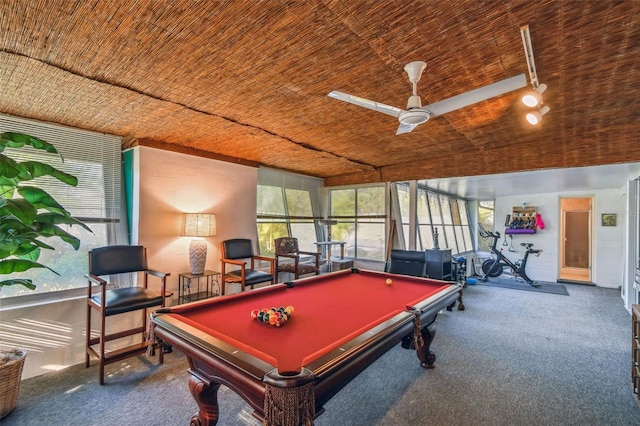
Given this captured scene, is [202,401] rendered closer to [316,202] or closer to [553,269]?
[316,202]

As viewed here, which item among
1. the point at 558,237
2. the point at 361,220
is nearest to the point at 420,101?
the point at 361,220

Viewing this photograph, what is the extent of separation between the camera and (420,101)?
93.1 inches

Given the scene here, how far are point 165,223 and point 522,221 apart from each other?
27.3ft

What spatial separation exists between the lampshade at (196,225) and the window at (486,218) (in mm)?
8154

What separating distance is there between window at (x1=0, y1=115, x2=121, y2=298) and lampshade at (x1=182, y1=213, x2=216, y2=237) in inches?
30.7

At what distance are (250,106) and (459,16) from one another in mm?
1938

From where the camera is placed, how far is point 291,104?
2.88 metres

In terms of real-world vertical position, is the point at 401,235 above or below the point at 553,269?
above

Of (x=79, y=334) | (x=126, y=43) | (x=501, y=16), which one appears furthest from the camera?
(x=79, y=334)

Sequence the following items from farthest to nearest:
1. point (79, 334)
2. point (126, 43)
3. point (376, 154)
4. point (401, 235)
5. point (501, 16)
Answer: point (401, 235) → point (376, 154) → point (79, 334) → point (126, 43) → point (501, 16)

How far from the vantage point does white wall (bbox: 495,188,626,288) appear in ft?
21.8

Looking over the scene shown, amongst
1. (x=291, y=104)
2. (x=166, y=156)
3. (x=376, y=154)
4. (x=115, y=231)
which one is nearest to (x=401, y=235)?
(x=376, y=154)

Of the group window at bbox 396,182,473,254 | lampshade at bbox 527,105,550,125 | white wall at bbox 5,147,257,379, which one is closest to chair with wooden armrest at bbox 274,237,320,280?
white wall at bbox 5,147,257,379

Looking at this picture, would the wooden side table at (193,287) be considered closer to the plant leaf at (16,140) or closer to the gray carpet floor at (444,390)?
the gray carpet floor at (444,390)
